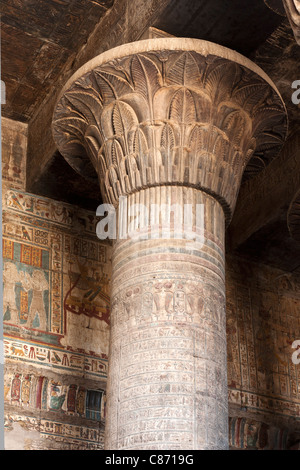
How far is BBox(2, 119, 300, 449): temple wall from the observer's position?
7.86m

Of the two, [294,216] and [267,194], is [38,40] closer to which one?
[267,194]

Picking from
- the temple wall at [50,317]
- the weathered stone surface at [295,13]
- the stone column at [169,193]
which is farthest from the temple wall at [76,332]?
the weathered stone surface at [295,13]

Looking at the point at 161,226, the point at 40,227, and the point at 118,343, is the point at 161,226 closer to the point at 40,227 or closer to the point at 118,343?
the point at 118,343

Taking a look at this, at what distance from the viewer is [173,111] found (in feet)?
21.7

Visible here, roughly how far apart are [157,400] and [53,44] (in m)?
4.14

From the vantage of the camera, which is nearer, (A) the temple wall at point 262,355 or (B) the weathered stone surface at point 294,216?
(B) the weathered stone surface at point 294,216

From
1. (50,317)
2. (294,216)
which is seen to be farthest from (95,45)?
(50,317)

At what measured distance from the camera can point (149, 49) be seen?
645 cm

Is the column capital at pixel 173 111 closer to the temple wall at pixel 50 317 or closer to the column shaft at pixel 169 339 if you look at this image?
the column shaft at pixel 169 339

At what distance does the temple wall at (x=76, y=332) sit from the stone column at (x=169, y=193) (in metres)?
1.55

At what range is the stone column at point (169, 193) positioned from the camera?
5.60 meters

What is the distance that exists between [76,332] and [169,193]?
2461 millimetres

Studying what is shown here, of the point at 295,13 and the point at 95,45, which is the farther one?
the point at 95,45
